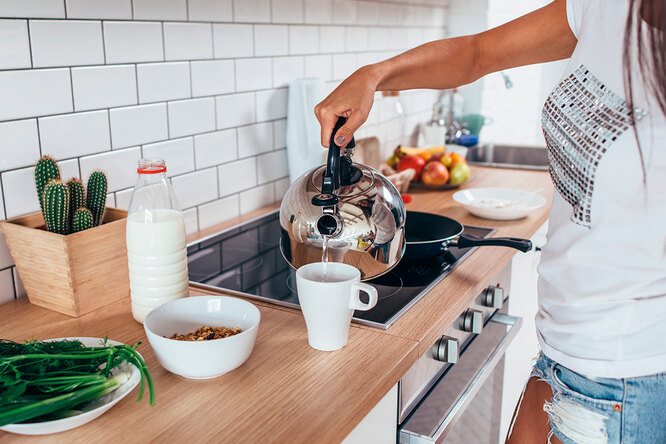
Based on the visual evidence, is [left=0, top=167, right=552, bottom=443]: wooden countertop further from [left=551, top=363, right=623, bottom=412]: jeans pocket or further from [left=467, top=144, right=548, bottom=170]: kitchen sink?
[left=467, top=144, right=548, bottom=170]: kitchen sink

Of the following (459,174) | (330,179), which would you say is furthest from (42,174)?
(459,174)

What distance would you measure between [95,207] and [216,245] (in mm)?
415

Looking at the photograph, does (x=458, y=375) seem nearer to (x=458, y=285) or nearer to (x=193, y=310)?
(x=458, y=285)

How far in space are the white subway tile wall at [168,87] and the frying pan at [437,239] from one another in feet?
1.62

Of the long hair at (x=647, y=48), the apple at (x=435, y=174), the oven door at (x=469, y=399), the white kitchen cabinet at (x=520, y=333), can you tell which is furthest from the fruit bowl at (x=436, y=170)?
the long hair at (x=647, y=48)

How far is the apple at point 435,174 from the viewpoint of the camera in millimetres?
2000

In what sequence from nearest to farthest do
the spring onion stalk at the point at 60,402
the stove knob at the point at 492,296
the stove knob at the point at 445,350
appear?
the spring onion stalk at the point at 60,402 → the stove knob at the point at 445,350 → the stove knob at the point at 492,296

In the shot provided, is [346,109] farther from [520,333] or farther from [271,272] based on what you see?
[520,333]

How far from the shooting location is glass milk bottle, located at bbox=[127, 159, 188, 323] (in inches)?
38.9

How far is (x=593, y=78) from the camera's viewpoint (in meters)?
0.86

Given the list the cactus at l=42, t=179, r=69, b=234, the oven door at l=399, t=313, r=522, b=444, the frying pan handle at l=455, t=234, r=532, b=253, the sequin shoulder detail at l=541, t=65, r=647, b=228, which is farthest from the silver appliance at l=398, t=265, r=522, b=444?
the cactus at l=42, t=179, r=69, b=234

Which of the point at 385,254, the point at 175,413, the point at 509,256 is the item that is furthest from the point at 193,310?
the point at 509,256

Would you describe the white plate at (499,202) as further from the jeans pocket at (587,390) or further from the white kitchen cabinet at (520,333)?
the jeans pocket at (587,390)

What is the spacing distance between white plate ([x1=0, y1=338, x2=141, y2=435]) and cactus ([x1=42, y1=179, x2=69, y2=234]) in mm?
302
